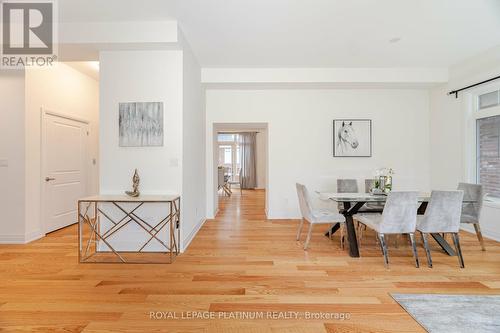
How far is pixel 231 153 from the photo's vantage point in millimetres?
11305

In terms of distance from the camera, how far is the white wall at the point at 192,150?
135 inches

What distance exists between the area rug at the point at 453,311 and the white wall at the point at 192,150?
8.31ft

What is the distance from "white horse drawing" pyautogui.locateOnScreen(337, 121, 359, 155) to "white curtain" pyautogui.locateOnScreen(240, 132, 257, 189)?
578cm

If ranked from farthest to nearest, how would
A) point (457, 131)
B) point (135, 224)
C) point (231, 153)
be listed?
1. point (231, 153)
2. point (457, 131)
3. point (135, 224)

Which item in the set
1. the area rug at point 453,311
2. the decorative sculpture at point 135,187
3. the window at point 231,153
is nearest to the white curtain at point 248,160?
the window at point 231,153

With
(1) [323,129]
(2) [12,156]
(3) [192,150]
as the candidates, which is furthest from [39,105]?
(1) [323,129]

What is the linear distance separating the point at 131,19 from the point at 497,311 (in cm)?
450

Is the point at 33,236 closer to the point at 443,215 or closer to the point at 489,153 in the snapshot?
the point at 443,215

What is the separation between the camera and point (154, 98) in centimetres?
326

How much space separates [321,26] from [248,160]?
7692 mm

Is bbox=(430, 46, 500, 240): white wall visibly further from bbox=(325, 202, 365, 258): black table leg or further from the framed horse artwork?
bbox=(325, 202, 365, 258): black table leg

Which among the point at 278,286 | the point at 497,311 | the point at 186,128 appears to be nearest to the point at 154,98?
the point at 186,128

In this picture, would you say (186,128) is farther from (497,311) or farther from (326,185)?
(497,311)

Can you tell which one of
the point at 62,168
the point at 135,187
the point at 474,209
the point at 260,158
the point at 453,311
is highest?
the point at 260,158
